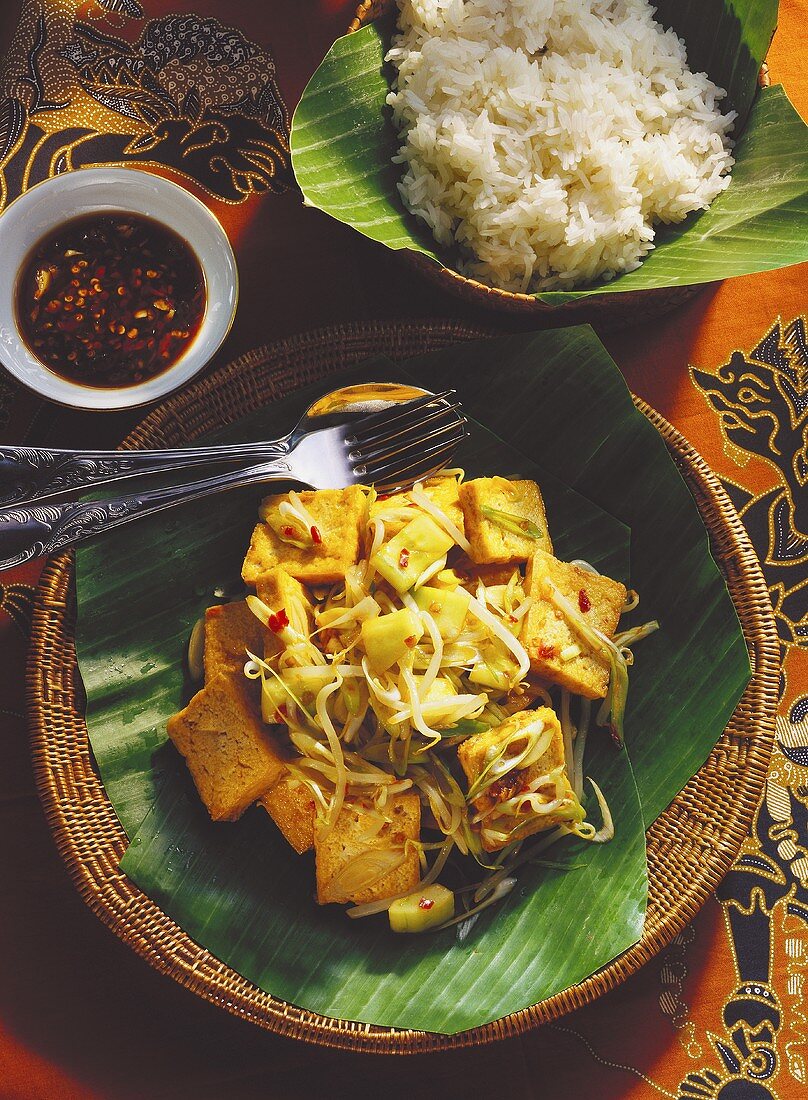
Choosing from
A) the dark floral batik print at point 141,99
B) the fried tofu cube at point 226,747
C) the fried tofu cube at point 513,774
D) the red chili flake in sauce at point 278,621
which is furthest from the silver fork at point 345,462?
the dark floral batik print at point 141,99

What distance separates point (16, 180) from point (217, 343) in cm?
90

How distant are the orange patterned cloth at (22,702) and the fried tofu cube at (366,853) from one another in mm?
610

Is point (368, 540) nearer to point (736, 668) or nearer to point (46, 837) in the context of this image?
point (736, 668)

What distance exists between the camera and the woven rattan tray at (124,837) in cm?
257

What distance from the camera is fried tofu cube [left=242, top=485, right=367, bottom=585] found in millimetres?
2684

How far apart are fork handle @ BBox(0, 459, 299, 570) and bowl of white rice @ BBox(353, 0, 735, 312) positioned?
0.79 meters

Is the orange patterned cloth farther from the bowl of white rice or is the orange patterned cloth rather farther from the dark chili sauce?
the bowl of white rice

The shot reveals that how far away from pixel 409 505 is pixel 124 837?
1.20 m

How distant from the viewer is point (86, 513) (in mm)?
2713

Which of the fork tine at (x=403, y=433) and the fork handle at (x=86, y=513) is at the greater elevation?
the fork tine at (x=403, y=433)

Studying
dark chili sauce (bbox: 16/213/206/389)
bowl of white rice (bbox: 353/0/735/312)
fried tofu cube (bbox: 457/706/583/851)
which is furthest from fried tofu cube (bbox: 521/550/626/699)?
dark chili sauce (bbox: 16/213/206/389)

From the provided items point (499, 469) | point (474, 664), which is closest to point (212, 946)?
point (474, 664)

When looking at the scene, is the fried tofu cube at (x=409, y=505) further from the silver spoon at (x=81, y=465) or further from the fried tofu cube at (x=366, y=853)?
the fried tofu cube at (x=366, y=853)

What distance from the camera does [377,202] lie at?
2828 mm
